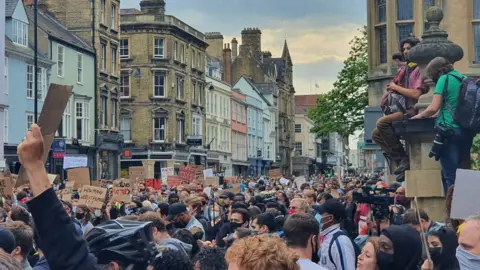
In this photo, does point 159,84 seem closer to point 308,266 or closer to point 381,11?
point 381,11

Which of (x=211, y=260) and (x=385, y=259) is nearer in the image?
(x=211, y=260)

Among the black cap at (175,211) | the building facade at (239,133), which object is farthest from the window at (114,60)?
the black cap at (175,211)

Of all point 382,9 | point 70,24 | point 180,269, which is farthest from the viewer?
point 70,24

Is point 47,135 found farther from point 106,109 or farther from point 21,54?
point 106,109

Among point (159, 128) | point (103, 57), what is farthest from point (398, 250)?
point (159, 128)

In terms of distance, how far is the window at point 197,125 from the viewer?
228ft

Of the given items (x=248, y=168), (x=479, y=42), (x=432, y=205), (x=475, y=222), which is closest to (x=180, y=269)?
(x=475, y=222)

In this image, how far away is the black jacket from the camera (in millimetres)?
3695

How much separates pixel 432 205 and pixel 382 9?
1612 cm

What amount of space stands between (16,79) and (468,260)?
1571 inches

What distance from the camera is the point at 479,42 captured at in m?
21.8

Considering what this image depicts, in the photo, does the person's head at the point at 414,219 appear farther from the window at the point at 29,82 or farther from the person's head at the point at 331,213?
the window at the point at 29,82

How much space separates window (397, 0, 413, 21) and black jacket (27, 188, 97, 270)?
20.9m

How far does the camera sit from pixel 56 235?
3.73m
